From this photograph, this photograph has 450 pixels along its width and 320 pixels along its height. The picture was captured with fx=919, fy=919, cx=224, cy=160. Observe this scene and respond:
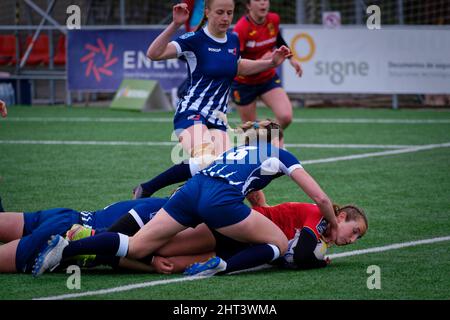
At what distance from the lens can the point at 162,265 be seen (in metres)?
6.39

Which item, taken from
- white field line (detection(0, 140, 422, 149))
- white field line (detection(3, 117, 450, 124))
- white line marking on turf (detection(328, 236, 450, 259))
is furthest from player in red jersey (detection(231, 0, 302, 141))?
white field line (detection(3, 117, 450, 124))

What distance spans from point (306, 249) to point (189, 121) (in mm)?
2347

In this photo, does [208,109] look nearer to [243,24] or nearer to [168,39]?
[168,39]

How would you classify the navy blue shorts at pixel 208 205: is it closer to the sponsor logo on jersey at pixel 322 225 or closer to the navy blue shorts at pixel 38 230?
the sponsor logo on jersey at pixel 322 225

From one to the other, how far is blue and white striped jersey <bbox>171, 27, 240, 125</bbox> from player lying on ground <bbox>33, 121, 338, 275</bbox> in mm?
1996

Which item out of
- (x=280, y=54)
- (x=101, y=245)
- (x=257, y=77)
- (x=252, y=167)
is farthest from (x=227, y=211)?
(x=257, y=77)

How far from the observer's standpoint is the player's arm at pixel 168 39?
24.0 feet

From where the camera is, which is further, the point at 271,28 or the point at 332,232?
the point at 271,28

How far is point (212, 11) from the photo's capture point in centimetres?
816

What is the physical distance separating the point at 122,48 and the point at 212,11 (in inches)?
458

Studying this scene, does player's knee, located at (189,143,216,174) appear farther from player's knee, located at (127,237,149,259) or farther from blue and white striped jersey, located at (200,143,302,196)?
player's knee, located at (127,237,149,259)

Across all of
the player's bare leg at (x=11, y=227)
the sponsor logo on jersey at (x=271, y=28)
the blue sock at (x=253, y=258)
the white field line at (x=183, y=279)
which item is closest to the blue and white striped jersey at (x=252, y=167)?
the blue sock at (x=253, y=258)
